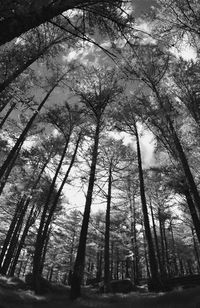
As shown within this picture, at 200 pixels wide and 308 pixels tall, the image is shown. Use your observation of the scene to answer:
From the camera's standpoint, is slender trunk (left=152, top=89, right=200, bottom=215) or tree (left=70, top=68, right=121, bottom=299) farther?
tree (left=70, top=68, right=121, bottom=299)

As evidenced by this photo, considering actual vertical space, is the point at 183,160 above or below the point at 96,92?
below

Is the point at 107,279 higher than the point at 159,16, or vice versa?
the point at 159,16

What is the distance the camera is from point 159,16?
8.58 meters

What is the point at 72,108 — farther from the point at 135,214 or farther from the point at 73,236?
the point at 73,236

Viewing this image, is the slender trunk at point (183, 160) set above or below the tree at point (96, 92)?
below

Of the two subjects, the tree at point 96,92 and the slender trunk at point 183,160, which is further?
the tree at point 96,92

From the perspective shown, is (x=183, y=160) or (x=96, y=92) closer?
(x=183, y=160)

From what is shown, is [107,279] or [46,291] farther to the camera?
[107,279]

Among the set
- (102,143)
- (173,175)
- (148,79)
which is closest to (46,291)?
(173,175)

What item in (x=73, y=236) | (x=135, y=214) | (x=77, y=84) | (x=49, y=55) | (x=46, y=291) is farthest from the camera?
(x=73, y=236)

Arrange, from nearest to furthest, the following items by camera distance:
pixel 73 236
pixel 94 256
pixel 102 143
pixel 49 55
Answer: pixel 49 55 → pixel 102 143 → pixel 73 236 → pixel 94 256

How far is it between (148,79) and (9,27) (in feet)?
31.3

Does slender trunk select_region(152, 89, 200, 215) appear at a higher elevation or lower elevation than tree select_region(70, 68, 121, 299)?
lower

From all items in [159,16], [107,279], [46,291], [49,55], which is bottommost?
[46,291]
